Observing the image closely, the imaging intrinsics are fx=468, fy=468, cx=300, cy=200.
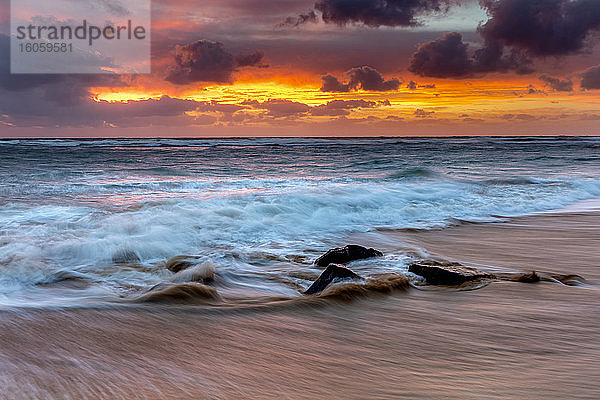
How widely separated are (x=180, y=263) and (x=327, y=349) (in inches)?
101

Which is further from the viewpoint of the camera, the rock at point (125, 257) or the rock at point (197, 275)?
the rock at point (125, 257)

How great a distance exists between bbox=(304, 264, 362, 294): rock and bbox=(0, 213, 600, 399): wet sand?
0.28m

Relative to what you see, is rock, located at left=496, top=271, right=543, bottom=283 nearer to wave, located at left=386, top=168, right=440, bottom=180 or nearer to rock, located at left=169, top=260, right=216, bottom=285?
rock, located at left=169, top=260, right=216, bottom=285

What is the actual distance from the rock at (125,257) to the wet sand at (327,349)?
1.66 m

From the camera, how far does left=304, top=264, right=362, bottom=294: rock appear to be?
3528mm

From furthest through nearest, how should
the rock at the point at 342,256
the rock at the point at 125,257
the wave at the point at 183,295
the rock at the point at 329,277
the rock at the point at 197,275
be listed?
1. the rock at the point at 125,257
2. the rock at the point at 342,256
3. the rock at the point at 197,275
4. the rock at the point at 329,277
5. the wave at the point at 183,295

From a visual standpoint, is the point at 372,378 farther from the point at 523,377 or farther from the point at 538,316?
the point at 538,316

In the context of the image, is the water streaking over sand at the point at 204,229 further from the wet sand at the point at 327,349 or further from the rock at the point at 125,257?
the wet sand at the point at 327,349

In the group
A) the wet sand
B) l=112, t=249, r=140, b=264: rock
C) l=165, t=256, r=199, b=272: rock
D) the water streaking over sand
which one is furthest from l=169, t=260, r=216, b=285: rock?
l=112, t=249, r=140, b=264: rock

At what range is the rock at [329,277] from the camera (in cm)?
353

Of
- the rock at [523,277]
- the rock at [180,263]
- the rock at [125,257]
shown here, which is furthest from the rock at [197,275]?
the rock at [523,277]

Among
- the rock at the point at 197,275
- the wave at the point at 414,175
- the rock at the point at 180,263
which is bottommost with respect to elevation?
the rock at the point at 180,263

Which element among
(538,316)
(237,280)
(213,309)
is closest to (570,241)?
(538,316)

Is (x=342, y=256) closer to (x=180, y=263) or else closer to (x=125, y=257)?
(x=180, y=263)
